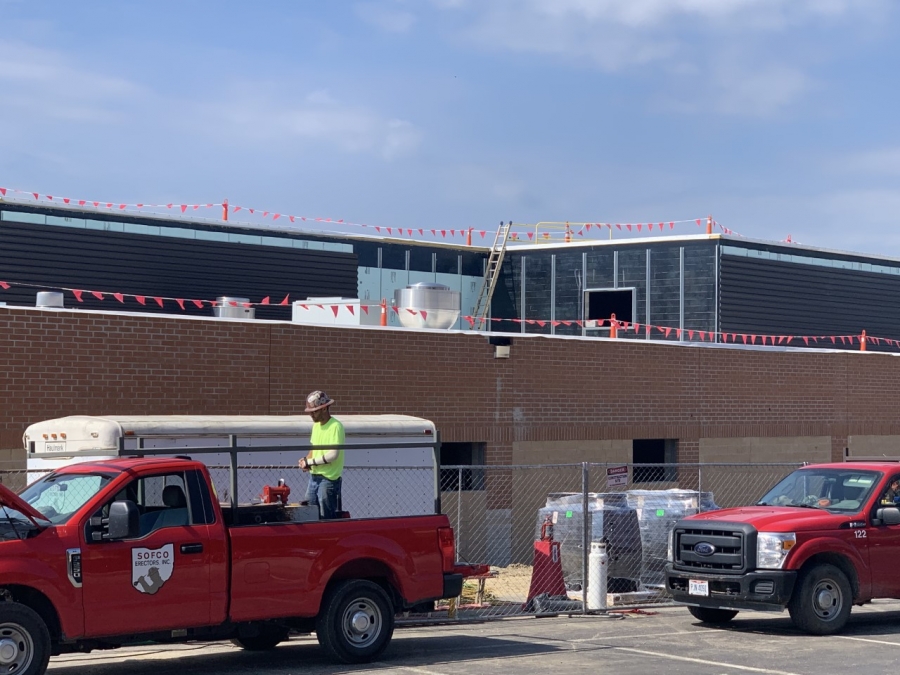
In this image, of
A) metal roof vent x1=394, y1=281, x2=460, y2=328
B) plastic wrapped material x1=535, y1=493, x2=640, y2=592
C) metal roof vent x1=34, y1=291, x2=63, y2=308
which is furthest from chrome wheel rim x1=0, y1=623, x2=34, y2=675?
metal roof vent x1=394, y1=281, x2=460, y2=328

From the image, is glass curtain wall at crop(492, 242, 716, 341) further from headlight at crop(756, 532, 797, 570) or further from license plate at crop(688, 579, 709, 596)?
headlight at crop(756, 532, 797, 570)

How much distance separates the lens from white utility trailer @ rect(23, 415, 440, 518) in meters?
13.7

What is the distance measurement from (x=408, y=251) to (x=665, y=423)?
11299mm

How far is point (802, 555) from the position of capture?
40.8ft

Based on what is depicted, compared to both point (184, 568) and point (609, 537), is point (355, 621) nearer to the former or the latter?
point (184, 568)

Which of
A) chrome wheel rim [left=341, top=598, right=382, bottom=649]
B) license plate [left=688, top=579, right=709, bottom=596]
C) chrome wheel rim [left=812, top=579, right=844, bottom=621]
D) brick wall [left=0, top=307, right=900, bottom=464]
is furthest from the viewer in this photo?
brick wall [left=0, top=307, right=900, bottom=464]

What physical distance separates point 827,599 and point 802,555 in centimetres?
63

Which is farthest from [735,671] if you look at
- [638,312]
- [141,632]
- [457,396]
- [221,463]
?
[638,312]

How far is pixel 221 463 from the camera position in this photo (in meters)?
15.0

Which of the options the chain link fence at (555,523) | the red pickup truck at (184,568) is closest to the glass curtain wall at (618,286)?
the chain link fence at (555,523)

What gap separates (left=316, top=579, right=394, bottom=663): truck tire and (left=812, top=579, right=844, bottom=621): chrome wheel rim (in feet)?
15.3

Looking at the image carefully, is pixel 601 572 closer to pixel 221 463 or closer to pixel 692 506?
pixel 692 506

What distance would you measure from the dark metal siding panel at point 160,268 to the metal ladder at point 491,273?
5.13 meters

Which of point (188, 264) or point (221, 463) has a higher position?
point (188, 264)
